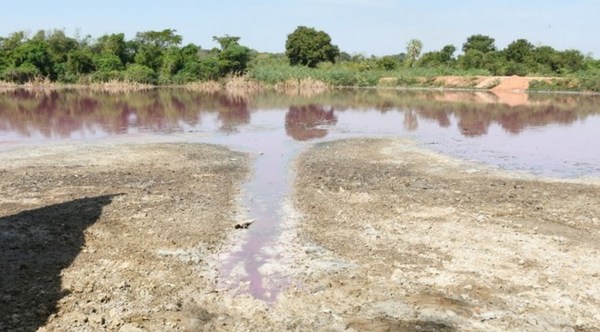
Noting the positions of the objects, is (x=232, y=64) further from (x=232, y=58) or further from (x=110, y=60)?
(x=110, y=60)

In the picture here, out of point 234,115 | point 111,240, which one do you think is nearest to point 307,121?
point 234,115

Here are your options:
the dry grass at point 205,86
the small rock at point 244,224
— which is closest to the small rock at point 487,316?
the small rock at point 244,224

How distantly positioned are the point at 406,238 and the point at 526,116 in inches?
994

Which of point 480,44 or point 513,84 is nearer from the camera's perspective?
point 513,84

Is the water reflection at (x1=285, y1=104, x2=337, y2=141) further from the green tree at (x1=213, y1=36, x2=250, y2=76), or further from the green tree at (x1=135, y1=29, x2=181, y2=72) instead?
the green tree at (x1=135, y1=29, x2=181, y2=72)

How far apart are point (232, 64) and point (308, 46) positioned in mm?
13069

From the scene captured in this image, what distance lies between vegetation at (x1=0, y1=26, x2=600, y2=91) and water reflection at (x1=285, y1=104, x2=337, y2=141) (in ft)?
83.3

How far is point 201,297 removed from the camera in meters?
6.30

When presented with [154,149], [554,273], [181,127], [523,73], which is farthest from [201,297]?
[523,73]

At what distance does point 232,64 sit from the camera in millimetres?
61531

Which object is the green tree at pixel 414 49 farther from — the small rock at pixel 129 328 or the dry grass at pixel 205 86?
the small rock at pixel 129 328

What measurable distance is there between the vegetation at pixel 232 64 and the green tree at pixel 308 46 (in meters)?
0.13

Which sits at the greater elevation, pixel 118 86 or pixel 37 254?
pixel 118 86

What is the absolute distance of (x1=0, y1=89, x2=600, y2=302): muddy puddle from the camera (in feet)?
33.3
